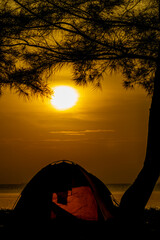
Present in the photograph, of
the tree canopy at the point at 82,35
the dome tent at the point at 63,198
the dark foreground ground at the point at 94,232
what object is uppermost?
the tree canopy at the point at 82,35

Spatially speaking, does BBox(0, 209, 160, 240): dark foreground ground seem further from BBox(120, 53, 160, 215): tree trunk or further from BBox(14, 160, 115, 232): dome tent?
BBox(120, 53, 160, 215): tree trunk

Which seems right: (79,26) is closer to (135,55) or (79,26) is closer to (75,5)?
(75,5)

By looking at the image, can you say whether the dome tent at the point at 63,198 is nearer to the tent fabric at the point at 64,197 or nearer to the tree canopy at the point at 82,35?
the tent fabric at the point at 64,197

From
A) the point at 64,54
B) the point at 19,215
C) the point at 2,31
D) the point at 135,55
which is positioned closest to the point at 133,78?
the point at 135,55

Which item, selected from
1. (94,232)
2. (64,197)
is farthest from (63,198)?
(94,232)

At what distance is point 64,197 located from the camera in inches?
271

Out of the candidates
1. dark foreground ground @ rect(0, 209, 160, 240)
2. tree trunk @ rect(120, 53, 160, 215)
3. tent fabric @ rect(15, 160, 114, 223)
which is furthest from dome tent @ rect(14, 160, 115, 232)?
tree trunk @ rect(120, 53, 160, 215)

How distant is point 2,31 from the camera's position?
7.05 metres

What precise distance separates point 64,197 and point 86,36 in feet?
9.45

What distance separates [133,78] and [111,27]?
112 cm

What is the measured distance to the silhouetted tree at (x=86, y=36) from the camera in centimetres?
666

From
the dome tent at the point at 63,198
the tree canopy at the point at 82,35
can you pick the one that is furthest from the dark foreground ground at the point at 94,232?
the tree canopy at the point at 82,35

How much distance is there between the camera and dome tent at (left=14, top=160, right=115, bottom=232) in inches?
243

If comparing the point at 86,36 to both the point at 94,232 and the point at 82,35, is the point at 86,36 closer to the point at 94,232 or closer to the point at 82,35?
the point at 82,35
